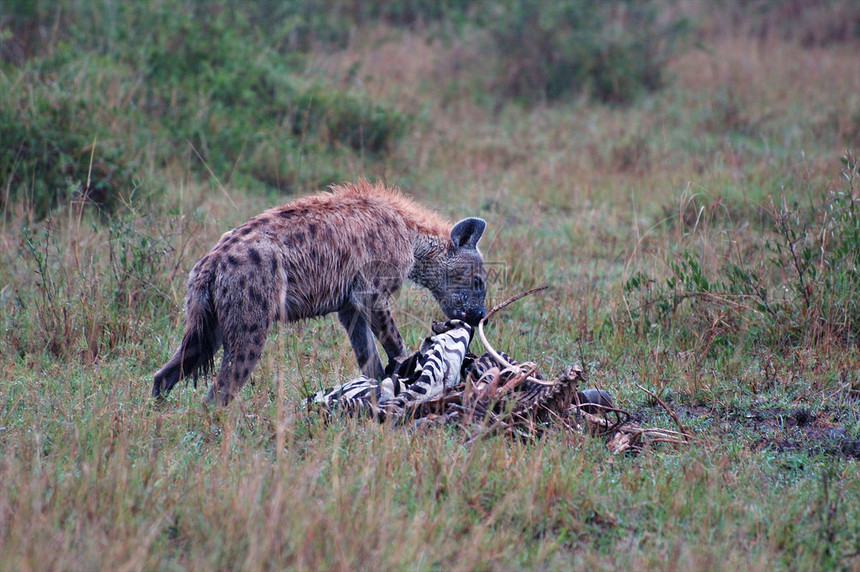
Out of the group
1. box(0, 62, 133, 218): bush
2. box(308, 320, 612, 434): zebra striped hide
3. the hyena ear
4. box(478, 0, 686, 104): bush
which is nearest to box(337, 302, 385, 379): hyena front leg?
box(308, 320, 612, 434): zebra striped hide

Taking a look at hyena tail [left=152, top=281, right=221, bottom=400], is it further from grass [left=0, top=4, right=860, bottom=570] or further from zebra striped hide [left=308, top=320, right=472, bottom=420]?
zebra striped hide [left=308, top=320, right=472, bottom=420]

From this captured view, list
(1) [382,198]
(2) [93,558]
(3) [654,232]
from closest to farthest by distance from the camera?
(2) [93,558] < (1) [382,198] < (3) [654,232]

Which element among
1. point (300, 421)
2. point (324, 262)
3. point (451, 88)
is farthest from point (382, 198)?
point (451, 88)

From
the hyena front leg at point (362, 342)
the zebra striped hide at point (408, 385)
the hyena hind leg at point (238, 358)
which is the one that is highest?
the hyena hind leg at point (238, 358)

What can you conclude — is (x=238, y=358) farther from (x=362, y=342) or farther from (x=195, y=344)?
(x=362, y=342)

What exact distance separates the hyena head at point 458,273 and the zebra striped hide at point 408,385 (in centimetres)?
96

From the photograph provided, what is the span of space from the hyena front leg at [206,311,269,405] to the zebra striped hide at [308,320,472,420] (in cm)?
34

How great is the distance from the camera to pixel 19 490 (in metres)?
3.07

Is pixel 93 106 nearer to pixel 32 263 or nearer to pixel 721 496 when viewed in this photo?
pixel 32 263

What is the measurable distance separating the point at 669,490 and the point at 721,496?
19 cm

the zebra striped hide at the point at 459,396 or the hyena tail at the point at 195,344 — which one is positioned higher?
the hyena tail at the point at 195,344

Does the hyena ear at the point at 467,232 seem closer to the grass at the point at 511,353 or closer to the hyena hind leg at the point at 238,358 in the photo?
the grass at the point at 511,353

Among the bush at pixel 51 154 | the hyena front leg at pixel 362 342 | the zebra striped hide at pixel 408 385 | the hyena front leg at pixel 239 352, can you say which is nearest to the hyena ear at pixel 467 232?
the hyena front leg at pixel 362 342

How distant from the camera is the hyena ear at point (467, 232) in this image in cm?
520
